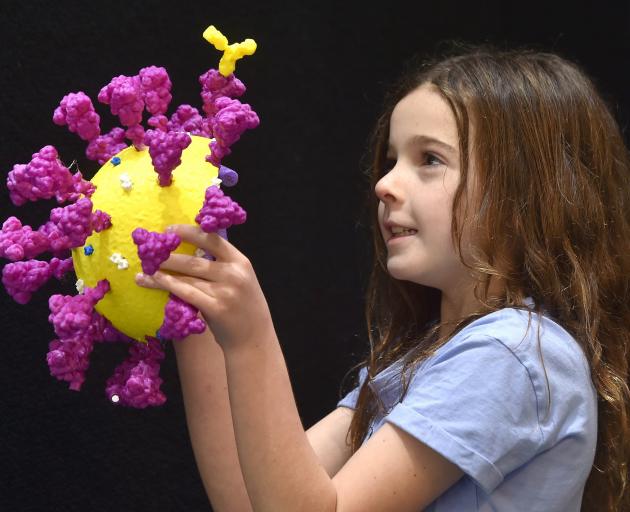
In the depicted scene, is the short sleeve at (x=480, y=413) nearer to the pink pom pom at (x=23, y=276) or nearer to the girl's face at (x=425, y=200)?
the girl's face at (x=425, y=200)

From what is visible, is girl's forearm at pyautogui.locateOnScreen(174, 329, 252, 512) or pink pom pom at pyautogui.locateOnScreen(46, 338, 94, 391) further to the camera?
girl's forearm at pyautogui.locateOnScreen(174, 329, 252, 512)

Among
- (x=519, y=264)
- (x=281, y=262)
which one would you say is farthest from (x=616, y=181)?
(x=281, y=262)

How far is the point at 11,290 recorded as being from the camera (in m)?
0.93

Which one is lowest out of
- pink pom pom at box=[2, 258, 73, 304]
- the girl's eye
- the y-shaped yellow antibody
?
the girl's eye

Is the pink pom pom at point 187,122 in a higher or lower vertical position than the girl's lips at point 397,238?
higher

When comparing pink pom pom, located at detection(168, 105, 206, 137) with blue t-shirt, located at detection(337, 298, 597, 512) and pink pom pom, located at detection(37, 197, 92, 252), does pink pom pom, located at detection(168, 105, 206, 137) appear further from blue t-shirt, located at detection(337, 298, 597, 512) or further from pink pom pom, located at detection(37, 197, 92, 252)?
blue t-shirt, located at detection(337, 298, 597, 512)

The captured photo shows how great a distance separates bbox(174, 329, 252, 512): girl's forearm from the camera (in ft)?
3.63

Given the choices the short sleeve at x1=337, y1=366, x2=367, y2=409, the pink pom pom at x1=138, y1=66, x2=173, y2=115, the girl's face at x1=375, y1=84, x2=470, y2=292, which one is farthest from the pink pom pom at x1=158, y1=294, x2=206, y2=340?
the short sleeve at x1=337, y1=366, x2=367, y2=409

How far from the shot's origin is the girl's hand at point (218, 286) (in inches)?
34.6

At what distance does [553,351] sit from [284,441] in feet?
0.96

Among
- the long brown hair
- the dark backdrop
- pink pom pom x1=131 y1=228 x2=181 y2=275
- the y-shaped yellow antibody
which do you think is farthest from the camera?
the dark backdrop

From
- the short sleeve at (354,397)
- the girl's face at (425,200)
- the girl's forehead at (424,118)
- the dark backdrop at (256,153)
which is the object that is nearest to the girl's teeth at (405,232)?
the girl's face at (425,200)

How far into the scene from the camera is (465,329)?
1.04m

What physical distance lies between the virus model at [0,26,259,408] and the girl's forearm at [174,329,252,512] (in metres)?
0.15
